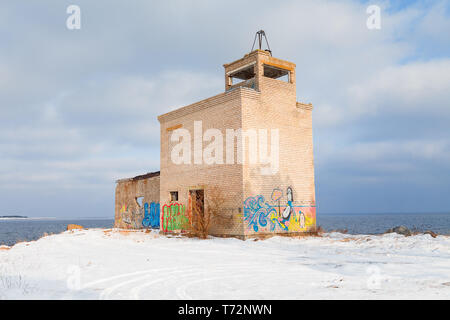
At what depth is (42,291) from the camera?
786cm

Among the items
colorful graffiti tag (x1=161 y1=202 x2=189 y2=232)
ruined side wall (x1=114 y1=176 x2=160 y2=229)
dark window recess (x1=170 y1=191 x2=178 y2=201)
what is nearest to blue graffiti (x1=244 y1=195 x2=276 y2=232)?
colorful graffiti tag (x1=161 y1=202 x2=189 y2=232)

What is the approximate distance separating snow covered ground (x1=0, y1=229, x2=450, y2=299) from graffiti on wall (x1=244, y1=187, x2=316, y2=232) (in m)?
2.02

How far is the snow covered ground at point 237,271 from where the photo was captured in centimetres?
764

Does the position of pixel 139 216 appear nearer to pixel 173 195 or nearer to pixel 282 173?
pixel 173 195

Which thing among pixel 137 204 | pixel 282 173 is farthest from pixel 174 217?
pixel 137 204

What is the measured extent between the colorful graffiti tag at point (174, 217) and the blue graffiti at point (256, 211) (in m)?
4.25

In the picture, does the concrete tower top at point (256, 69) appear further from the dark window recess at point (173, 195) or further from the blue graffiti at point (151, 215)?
the blue graffiti at point (151, 215)

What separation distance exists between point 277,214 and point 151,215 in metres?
11.3

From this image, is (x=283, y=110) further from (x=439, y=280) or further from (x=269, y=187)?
(x=439, y=280)

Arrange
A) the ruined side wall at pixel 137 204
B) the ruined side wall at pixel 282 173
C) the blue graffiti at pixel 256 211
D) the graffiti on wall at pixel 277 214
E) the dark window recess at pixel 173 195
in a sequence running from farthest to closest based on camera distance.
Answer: the ruined side wall at pixel 137 204 < the dark window recess at pixel 173 195 < the ruined side wall at pixel 282 173 < the graffiti on wall at pixel 277 214 < the blue graffiti at pixel 256 211

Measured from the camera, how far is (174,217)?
23.2 meters

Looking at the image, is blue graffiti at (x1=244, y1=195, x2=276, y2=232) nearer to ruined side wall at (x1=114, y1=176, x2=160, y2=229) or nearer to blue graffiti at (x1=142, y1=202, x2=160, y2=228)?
ruined side wall at (x1=114, y1=176, x2=160, y2=229)

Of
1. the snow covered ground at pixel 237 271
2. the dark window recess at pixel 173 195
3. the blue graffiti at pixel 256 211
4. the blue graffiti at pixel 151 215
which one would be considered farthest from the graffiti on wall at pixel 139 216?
the snow covered ground at pixel 237 271

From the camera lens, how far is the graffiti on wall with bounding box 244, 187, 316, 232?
19.0 metres
